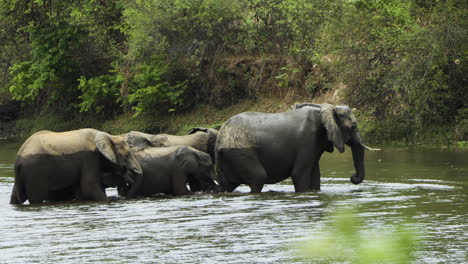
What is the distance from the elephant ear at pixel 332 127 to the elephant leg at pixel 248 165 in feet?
4.28

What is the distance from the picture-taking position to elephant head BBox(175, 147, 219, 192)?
657 inches

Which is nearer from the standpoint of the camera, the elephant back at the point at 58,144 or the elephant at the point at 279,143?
the elephant back at the point at 58,144

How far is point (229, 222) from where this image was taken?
42.1 feet

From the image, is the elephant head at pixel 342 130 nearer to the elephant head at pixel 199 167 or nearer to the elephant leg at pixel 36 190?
the elephant head at pixel 199 167

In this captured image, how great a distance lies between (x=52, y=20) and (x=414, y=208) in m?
32.9

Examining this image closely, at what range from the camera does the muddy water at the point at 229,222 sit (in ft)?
34.0

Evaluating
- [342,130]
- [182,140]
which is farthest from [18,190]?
[342,130]

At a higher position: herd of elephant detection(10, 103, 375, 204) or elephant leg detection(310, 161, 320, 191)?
herd of elephant detection(10, 103, 375, 204)

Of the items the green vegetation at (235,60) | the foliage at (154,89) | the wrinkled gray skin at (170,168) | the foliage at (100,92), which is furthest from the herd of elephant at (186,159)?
the foliage at (100,92)

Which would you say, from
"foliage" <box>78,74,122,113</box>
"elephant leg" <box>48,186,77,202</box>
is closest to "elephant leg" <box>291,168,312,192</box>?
"elephant leg" <box>48,186,77,202</box>

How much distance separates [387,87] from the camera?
88.3 feet

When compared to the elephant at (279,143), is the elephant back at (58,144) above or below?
above

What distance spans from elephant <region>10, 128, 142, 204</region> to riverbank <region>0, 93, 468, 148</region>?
11888mm

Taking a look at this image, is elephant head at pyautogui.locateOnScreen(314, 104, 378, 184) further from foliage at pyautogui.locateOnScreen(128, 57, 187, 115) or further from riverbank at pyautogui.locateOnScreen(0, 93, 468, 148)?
foliage at pyautogui.locateOnScreen(128, 57, 187, 115)
